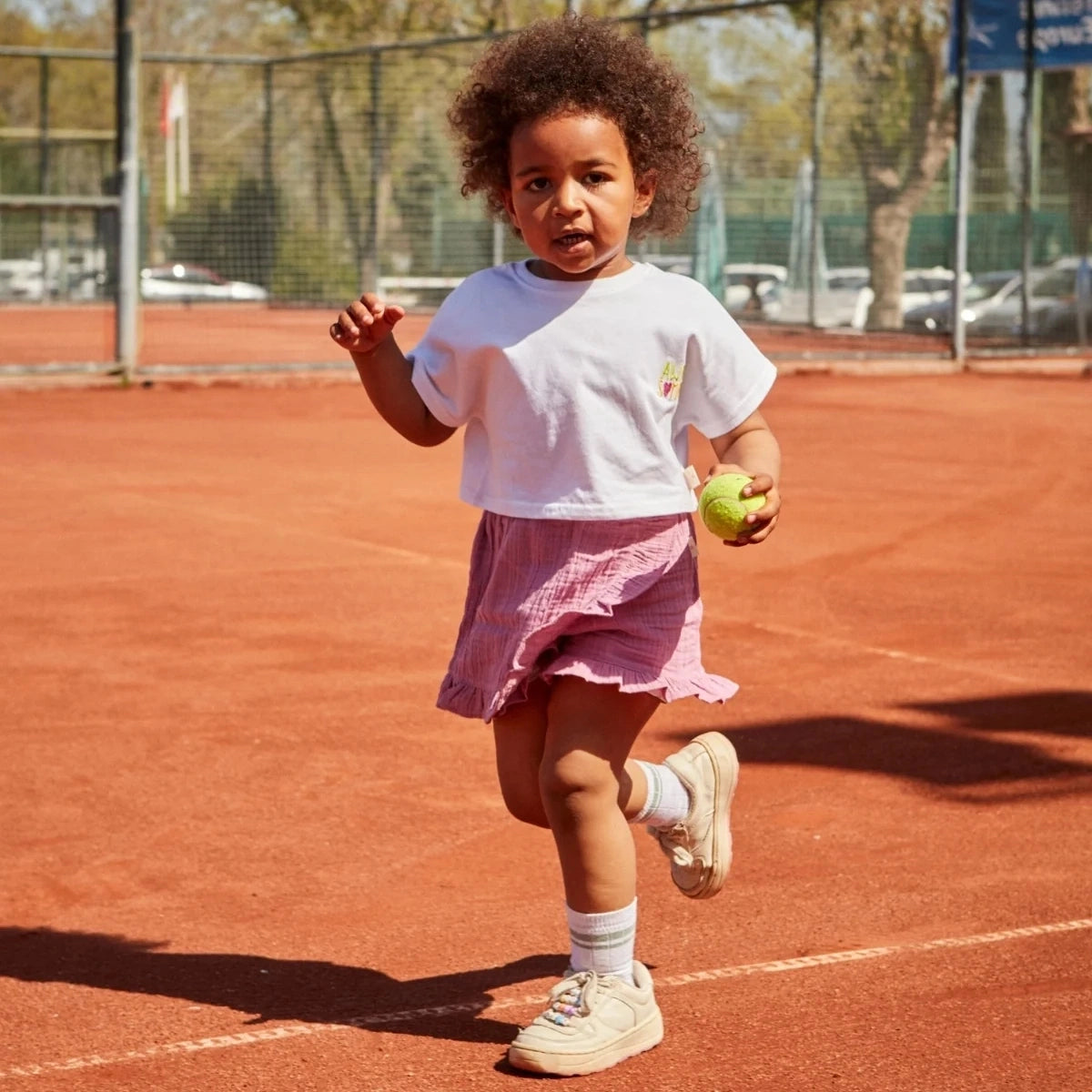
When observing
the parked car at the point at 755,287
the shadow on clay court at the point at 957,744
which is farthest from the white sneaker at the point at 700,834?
the parked car at the point at 755,287

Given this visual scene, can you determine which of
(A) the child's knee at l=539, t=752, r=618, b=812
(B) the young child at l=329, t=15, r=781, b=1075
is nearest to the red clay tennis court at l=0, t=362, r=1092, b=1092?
(B) the young child at l=329, t=15, r=781, b=1075

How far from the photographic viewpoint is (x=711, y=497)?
3357mm

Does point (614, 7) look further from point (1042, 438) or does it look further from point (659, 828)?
point (659, 828)

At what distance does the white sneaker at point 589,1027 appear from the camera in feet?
10.8

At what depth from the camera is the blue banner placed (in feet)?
65.6

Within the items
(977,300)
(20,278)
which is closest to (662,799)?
→ (977,300)

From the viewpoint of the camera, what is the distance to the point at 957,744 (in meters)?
5.64

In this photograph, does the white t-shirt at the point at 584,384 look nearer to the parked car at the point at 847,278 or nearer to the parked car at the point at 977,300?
the parked car at the point at 977,300

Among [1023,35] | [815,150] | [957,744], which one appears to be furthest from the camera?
[1023,35]

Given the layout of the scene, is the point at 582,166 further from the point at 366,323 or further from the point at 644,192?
the point at 366,323

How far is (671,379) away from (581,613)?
0.46m

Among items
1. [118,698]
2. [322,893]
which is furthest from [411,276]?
[322,893]

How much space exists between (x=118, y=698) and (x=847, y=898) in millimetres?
2741

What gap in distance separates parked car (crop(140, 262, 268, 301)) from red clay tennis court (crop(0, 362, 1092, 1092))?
9458 millimetres
